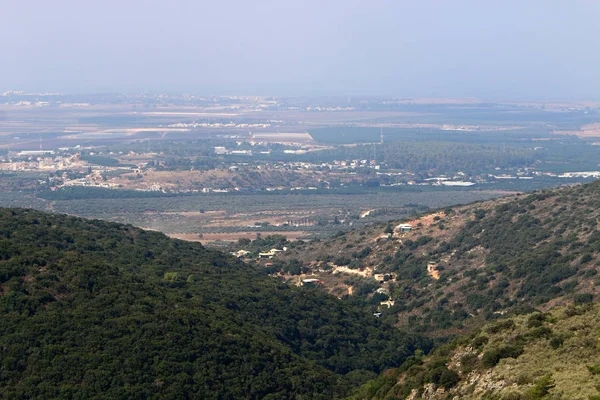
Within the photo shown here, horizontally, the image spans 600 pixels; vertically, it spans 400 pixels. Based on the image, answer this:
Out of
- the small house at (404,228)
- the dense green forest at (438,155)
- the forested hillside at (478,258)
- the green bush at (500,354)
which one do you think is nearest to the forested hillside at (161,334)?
the forested hillside at (478,258)

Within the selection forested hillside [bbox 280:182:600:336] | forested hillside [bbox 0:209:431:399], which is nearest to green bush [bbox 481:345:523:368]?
forested hillside [bbox 0:209:431:399]

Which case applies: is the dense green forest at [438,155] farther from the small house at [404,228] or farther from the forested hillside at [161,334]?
the forested hillside at [161,334]

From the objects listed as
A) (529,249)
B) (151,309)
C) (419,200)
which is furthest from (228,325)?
(419,200)

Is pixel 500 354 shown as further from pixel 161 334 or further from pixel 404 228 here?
pixel 404 228

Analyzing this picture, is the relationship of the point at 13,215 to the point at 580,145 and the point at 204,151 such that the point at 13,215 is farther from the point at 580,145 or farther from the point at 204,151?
the point at 580,145

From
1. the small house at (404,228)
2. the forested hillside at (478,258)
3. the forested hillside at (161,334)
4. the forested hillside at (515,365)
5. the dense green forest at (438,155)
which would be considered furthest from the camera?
the dense green forest at (438,155)

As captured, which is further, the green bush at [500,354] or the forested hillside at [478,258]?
the forested hillside at [478,258]

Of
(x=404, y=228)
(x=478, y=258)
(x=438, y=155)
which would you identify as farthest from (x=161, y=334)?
(x=438, y=155)

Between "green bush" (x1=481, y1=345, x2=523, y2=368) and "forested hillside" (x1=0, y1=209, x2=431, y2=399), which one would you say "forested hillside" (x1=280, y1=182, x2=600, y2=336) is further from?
"green bush" (x1=481, y1=345, x2=523, y2=368)
